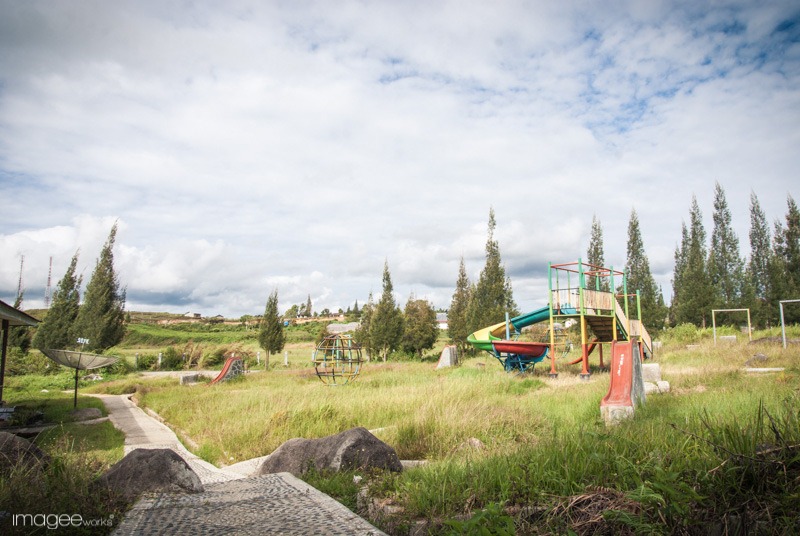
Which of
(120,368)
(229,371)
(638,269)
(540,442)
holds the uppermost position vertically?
(638,269)

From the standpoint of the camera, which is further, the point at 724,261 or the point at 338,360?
the point at 724,261

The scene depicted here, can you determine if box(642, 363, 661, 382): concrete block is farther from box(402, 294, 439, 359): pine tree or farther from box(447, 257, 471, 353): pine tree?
box(402, 294, 439, 359): pine tree

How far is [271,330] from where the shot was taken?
2686 centimetres

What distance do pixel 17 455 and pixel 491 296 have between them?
26122mm

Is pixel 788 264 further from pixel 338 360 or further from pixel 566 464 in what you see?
pixel 566 464

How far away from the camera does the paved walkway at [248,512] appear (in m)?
3.23

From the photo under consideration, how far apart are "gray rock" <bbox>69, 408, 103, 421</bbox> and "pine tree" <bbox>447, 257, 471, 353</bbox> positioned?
19.5 m

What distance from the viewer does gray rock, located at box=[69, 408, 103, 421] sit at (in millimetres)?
10591

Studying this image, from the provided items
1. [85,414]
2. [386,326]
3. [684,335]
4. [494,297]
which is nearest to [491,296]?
[494,297]

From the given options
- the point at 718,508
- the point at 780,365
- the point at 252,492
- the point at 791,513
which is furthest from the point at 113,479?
the point at 780,365

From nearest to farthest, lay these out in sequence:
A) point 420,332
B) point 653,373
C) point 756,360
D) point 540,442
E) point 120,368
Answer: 1. point 540,442
2. point 653,373
3. point 756,360
4. point 120,368
5. point 420,332

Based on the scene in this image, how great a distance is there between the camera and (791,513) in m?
2.79

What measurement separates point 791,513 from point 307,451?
13.7ft

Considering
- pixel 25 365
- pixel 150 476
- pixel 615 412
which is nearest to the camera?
pixel 150 476
